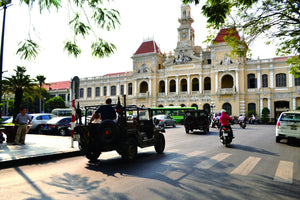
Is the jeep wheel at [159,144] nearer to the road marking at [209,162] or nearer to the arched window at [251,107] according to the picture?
the road marking at [209,162]

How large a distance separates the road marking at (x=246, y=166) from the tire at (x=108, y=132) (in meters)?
3.27

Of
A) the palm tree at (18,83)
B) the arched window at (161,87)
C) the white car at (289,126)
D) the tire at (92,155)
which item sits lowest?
the tire at (92,155)

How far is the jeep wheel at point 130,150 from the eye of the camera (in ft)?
23.2

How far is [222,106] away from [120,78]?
2493cm

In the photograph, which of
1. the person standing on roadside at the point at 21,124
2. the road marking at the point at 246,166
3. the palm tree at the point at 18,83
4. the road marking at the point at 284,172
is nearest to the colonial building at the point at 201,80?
the palm tree at the point at 18,83

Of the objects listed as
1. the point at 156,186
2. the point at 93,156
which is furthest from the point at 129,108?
the point at 156,186

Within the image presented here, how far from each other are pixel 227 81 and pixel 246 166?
43.0 meters

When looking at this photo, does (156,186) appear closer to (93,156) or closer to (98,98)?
(93,156)

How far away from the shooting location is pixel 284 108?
40781mm

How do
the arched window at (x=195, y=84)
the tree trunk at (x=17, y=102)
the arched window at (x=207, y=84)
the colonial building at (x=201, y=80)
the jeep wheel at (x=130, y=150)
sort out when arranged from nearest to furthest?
the jeep wheel at (x=130, y=150), the tree trunk at (x=17, y=102), the colonial building at (x=201, y=80), the arched window at (x=207, y=84), the arched window at (x=195, y=84)

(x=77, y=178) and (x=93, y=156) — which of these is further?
(x=93, y=156)

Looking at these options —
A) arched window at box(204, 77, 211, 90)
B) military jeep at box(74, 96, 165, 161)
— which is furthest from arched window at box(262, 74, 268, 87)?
military jeep at box(74, 96, 165, 161)

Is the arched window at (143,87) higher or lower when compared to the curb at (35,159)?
higher

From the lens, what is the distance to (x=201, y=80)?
46.4 m
